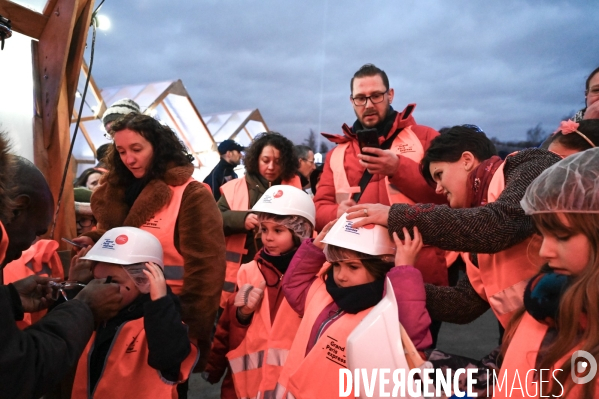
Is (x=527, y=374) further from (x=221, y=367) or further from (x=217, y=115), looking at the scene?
(x=217, y=115)

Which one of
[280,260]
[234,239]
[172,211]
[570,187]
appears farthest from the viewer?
[234,239]

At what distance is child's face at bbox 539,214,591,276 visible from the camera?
60.2 inches

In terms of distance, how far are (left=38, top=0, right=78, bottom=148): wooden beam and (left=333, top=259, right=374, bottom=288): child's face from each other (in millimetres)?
2520

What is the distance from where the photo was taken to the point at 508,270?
2.02m

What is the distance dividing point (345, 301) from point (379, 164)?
88 centimetres

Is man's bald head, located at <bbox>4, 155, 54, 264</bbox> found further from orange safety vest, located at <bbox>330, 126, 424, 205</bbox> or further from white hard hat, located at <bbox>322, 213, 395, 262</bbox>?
orange safety vest, located at <bbox>330, 126, 424, 205</bbox>

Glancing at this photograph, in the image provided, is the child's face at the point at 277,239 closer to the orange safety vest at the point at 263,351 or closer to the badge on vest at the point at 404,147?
the orange safety vest at the point at 263,351

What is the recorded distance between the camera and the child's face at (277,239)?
3127 mm

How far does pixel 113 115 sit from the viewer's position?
4.70m

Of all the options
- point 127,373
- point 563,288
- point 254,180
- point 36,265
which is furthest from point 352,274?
point 254,180

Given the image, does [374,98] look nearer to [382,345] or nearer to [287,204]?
[287,204]

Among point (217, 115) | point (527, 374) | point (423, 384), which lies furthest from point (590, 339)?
point (217, 115)

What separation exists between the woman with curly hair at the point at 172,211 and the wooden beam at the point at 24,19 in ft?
3.84

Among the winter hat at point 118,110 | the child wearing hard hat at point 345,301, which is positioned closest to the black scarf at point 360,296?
the child wearing hard hat at point 345,301
